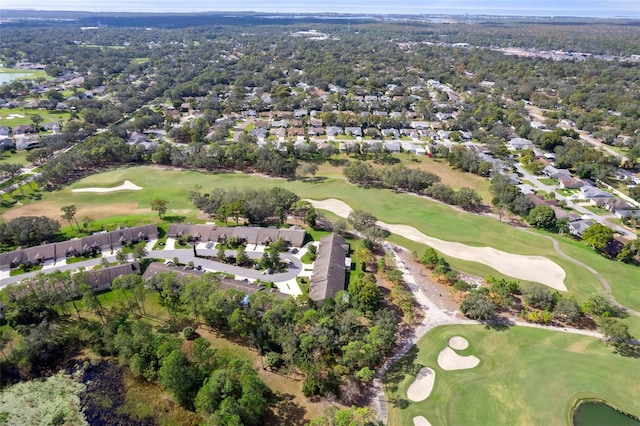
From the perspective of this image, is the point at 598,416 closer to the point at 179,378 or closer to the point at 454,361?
the point at 454,361

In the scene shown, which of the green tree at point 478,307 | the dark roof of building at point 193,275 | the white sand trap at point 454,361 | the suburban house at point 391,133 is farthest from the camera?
the suburban house at point 391,133

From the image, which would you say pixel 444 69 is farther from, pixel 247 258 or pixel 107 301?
pixel 107 301

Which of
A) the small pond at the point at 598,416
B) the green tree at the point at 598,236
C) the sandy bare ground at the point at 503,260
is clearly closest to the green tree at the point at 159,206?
the sandy bare ground at the point at 503,260

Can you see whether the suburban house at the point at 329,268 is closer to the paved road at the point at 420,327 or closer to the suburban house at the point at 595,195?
the paved road at the point at 420,327

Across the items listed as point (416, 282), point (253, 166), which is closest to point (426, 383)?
point (416, 282)

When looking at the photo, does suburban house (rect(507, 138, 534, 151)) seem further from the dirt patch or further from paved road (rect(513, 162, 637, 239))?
the dirt patch
